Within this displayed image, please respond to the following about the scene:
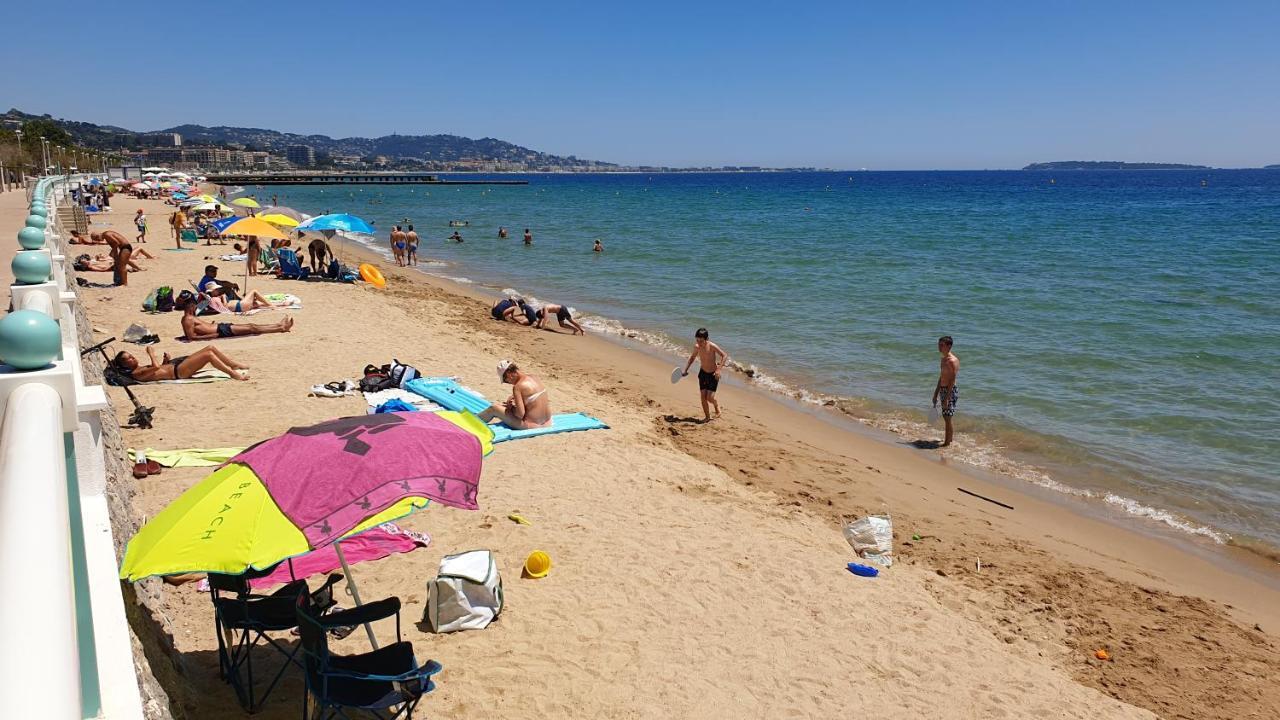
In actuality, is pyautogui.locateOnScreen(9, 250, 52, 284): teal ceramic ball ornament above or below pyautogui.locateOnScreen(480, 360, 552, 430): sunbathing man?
above

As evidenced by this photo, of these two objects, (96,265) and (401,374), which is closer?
(401,374)

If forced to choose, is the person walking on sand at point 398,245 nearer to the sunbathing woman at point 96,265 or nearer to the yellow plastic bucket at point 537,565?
the sunbathing woman at point 96,265

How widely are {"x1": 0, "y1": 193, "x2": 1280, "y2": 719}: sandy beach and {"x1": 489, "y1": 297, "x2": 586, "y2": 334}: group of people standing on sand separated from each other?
593 centimetres

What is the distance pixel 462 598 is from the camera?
5637mm

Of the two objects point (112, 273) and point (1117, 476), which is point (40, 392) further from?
point (112, 273)

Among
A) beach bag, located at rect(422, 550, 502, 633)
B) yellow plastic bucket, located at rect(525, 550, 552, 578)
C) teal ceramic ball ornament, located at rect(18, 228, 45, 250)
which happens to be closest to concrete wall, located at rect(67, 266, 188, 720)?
teal ceramic ball ornament, located at rect(18, 228, 45, 250)

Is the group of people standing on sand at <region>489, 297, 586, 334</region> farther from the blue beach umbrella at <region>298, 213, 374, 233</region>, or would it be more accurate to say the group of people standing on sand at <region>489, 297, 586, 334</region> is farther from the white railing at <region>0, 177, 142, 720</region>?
the white railing at <region>0, 177, 142, 720</region>

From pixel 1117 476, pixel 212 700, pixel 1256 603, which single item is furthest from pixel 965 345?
pixel 212 700

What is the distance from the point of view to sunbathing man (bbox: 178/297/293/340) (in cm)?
1288

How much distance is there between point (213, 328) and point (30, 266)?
1038 cm

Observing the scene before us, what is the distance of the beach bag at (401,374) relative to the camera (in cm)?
1075

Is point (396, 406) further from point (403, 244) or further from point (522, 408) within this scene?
point (403, 244)

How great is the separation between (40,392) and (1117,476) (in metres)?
10.8

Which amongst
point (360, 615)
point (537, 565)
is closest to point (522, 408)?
point (537, 565)
